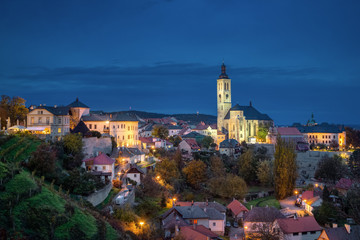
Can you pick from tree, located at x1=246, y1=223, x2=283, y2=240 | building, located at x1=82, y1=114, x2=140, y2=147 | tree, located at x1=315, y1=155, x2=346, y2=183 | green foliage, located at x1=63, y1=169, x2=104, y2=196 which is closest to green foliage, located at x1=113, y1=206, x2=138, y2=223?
green foliage, located at x1=63, y1=169, x2=104, y2=196

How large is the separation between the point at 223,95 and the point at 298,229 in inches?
2597

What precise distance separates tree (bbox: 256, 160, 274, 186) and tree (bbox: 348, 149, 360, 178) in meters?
10.4

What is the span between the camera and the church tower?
90281mm

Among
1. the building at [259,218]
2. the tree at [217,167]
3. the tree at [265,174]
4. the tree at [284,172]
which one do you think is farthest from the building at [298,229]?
the tree at [265,174]

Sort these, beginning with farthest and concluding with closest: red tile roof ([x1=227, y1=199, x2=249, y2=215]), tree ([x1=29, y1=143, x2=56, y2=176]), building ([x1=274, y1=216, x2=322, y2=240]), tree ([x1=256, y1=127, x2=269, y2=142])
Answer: tree ([x1=256, y1=127, x2=269, y2=142]), red tile roof ([x1=227, y1=199, x2=249, y2=215]), building ([x1=274, y1=216, x2=322, y2=240]), tree ([x1=29, y1=143, x2=56, y2=176])

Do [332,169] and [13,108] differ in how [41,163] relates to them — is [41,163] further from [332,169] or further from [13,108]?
[332,169]

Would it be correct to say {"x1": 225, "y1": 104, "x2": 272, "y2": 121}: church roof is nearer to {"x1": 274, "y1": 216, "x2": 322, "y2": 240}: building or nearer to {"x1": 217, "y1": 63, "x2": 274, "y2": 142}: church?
{"x1": 217, "y1": 63, "x2": 274, "y2": 142}: church

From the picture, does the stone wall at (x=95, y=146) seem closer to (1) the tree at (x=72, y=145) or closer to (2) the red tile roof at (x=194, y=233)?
(1) the tree at (x=72, y=145)

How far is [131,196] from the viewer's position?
Result: 102 ft

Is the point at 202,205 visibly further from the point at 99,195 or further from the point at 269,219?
the point at 99,195

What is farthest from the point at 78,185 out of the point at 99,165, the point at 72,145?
the point at 72,145

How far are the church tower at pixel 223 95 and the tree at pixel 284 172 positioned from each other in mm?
41443

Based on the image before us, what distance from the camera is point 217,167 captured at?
51938 millimetres

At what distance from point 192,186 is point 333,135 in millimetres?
42511
